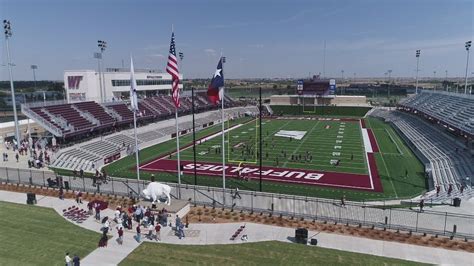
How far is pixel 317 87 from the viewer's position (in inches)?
3337

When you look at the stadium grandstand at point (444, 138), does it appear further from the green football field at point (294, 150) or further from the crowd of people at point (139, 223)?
the crowd of people at point (139, 223)

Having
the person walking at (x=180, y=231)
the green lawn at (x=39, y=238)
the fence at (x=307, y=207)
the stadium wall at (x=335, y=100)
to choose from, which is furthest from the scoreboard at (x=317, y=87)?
the person walking at (x=180, y=231)

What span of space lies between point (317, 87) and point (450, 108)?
126ft

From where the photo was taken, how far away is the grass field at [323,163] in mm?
27312

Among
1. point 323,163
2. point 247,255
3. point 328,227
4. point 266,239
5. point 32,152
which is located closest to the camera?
point 247,255

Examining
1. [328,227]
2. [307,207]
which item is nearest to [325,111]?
[307,207]

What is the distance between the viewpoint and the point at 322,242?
17.1 meters

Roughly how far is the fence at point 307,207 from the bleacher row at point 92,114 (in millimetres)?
14947

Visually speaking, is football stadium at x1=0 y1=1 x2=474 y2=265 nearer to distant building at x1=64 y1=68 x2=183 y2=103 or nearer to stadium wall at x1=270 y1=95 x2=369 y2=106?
distant building at x1=64 y1=68 x2=183 y2=103

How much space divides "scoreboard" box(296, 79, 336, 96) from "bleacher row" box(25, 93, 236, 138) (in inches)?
1290

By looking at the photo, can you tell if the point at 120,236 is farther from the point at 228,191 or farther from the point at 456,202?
→ the point at 456,202

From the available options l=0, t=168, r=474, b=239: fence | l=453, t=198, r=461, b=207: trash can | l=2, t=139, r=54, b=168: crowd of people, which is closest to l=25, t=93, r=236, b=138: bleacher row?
l=2, t=139, r=54, b=168: crowd of people

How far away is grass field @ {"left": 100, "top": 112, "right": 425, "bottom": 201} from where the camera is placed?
27312 millimetres

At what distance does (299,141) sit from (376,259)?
33832 mm
